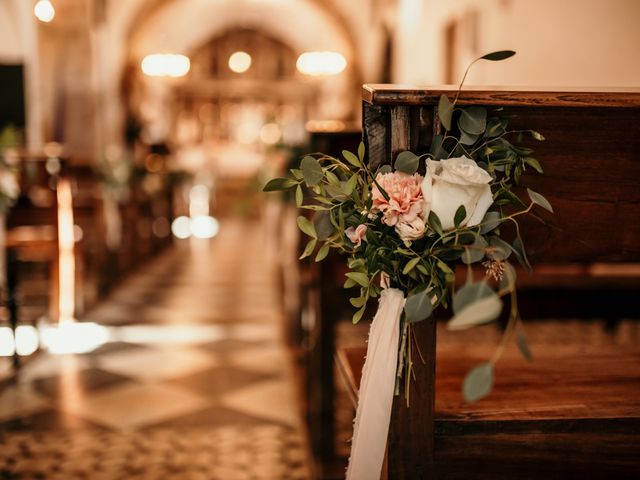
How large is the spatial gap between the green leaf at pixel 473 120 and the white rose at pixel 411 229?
224 mm

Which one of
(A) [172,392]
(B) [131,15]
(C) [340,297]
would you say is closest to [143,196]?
(B) [131,15]

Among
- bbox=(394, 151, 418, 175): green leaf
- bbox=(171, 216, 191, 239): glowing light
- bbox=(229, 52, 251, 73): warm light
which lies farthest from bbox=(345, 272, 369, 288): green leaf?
bbox=(229, 52, 251, 73): warm light

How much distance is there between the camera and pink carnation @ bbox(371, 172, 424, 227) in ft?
4.73

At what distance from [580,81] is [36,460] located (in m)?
3.62

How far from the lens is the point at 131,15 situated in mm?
11492

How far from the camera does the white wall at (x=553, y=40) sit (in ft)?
13.3

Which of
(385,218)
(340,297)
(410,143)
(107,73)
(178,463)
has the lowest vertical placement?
(178,463)

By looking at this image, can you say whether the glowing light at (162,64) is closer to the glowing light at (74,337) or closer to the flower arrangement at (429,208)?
the glowing light at (74,337)

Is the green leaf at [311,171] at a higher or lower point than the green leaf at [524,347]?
higher

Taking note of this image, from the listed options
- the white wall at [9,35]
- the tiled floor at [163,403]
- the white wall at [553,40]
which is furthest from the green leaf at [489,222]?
the white wall at [9,35]

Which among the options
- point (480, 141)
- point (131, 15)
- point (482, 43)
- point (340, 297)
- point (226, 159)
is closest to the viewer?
point (480, 141)

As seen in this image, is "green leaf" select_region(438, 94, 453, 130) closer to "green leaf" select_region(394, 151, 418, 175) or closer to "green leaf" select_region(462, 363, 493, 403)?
"green leaf" select_region(394, 151, 418, 175)

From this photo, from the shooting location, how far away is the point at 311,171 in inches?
59.7

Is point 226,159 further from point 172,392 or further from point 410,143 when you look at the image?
point 410,143
